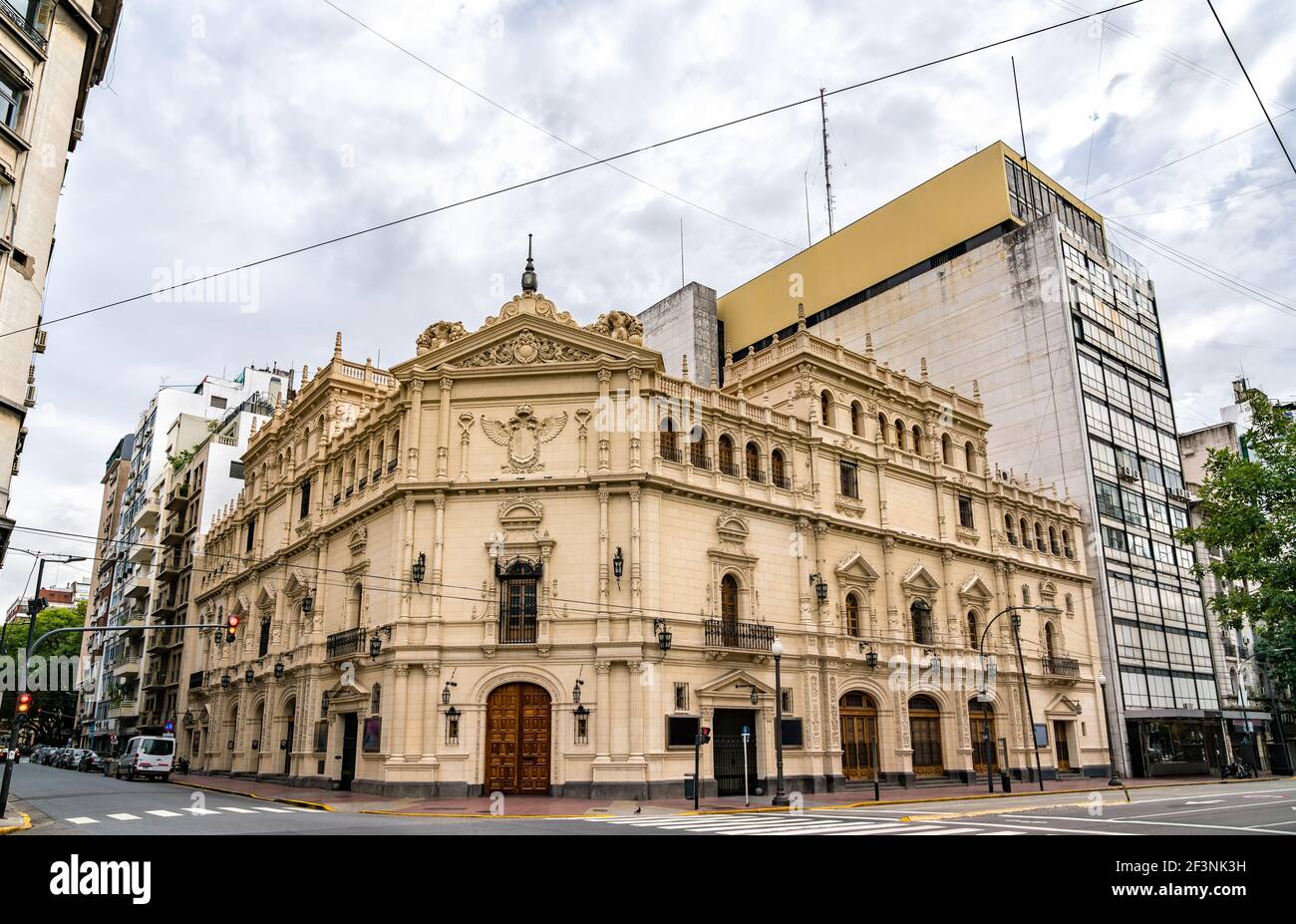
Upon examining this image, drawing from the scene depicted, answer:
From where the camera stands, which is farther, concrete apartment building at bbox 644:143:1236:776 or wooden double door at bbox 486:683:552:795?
concrete apartment building at bbox 644:143:1236:776

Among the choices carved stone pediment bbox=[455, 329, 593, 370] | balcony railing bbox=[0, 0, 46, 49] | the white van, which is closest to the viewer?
balcony railing bbox=[0, 0, 46, 49]

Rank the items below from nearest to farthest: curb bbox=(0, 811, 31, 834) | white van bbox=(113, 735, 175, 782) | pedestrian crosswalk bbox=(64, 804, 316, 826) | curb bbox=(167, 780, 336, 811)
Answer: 1. curb bbox=(0, 811, 31, 834)
2. pedestrian crosswalk bbox=(64, 804, 316, 826)
3. curb bbox=(167, 780, 336, 811)
4. white van bbox=(113, 735, 175, 782)

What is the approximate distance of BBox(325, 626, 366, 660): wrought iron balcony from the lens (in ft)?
112

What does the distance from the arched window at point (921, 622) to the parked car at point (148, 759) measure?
37888 millimetres

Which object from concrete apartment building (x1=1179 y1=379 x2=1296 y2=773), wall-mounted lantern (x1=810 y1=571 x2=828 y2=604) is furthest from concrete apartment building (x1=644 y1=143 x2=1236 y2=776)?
wall-mounted lantern (x1=810 y1=571 x2=828 y2=604)

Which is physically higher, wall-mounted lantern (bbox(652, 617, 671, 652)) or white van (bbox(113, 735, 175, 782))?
wall-mounted lantern (bbox(652, 617, 671, 652))

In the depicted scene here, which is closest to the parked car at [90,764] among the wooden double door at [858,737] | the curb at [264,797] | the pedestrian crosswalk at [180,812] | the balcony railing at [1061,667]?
the curb at [264,797]

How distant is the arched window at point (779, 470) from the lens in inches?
1458

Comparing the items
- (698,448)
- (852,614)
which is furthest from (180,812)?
(852,614)

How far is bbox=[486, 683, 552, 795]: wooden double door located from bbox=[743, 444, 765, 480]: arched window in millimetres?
12231

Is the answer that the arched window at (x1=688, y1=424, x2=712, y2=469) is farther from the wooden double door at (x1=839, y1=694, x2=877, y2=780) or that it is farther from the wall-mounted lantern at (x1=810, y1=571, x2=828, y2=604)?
the wooden double door at (x1=839, y1=694, x2=877, y2=780)

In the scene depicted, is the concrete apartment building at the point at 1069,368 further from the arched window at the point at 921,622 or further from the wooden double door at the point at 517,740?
the wooden double door at the point at 517,740

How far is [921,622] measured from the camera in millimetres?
40688
